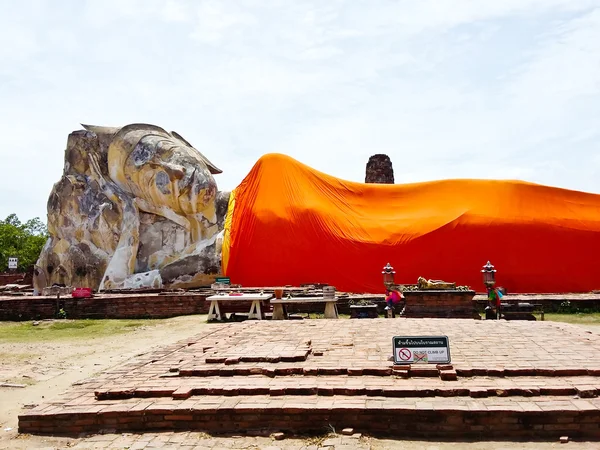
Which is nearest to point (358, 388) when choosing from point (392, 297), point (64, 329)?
point (392, 297)

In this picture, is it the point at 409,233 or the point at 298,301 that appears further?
the point at 409,233

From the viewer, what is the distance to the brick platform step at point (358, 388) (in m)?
3.70

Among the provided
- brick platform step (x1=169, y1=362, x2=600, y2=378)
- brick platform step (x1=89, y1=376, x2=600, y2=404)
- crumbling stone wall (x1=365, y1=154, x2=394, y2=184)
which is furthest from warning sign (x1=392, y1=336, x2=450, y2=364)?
crumbling stone wall (x1=365, y1=154, x2=394, y2=184)

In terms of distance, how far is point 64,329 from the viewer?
946cm

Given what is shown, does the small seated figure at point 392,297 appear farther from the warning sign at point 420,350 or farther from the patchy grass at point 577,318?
the warning sign at point 420,350

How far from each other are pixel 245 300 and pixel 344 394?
20.7 ft

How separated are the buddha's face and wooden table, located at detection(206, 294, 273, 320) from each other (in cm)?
724

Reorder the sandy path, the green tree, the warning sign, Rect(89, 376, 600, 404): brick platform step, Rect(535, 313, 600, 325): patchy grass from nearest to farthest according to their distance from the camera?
Rect(89, 376, 600, 404): brick platform step → the warning sign → the sandy path → Rect(535, 313, 600, 325): patchy grass → the green tree

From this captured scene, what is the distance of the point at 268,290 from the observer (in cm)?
1178

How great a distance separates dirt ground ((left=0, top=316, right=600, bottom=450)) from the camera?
10.6 ft

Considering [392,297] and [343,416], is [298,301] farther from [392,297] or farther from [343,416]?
[343,416]

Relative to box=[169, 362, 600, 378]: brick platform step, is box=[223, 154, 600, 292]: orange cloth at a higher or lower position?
higher

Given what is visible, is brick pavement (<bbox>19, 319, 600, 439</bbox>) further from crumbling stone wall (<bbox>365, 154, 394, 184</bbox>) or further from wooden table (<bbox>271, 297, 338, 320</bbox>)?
crumbling stone wall (<bbox>365, 154, 394, 184</bbox>)

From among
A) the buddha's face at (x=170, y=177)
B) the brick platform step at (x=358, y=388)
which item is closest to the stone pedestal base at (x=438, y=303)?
the brick platform step at (x=358, y=388)
